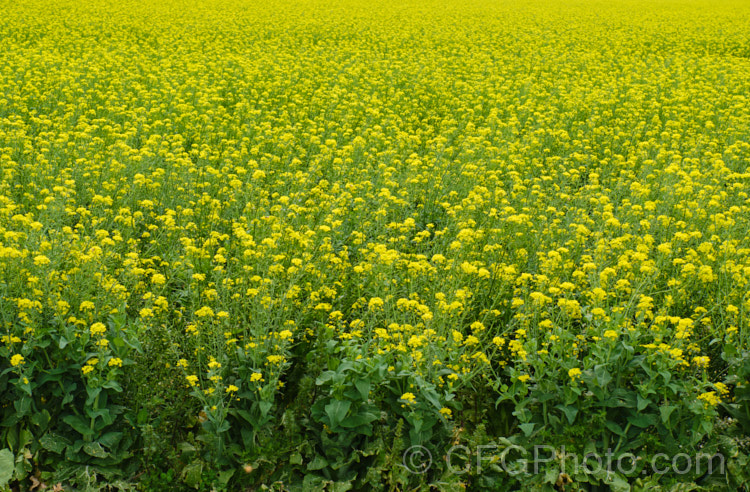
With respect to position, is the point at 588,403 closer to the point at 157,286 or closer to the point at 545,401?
the point at 545,401

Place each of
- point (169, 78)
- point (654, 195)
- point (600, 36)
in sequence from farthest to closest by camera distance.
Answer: point (600, 36), point (169, 78), point (654, 195)

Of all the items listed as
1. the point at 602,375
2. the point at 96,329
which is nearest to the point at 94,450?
the point at 96,329

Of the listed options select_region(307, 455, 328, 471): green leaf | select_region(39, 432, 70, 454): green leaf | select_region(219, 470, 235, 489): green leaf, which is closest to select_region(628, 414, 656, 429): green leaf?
select_region(307, 455, 328, 471): green leaf

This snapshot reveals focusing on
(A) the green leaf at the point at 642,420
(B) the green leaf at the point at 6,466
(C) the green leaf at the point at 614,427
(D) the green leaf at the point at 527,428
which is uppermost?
(A) the green leaf at the point at 642,420

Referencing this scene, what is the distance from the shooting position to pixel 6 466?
4004 mm

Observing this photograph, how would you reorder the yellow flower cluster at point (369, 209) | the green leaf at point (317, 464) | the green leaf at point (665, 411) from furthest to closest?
the yellow flower cluster at point (369, 209)
the green leaf at point (317, 464)
the green leaf at point (665, 411)

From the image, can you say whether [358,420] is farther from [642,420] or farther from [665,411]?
[665,411]

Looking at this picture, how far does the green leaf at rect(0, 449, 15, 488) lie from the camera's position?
3.95 m


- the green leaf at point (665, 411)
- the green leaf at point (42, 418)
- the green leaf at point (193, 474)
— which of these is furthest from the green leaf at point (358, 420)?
the green leaf at point (42, 418)

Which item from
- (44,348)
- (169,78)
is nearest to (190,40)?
(169,78)

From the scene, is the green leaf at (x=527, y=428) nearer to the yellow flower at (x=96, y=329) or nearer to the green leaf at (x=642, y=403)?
the green leaf at (x=642, y=403)

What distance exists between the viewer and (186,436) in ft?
14.3

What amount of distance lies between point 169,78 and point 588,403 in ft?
34.9

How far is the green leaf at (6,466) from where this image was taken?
156 inches
